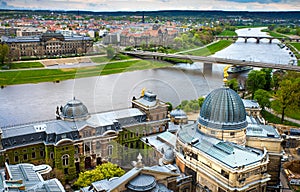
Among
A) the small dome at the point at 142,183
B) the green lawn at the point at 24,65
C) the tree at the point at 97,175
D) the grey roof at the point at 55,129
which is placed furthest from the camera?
the green lawn at the point at 24,65

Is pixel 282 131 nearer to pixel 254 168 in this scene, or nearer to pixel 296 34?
pixel 254 168

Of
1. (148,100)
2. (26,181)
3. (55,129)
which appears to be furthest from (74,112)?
Result: (26,181)

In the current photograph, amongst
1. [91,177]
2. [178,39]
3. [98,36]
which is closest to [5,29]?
[98,36]

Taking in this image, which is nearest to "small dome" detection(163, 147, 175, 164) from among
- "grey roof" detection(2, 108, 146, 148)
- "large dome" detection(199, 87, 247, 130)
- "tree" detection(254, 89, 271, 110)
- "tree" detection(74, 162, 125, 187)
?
"large dome" detection(199, 87, 247, 130)

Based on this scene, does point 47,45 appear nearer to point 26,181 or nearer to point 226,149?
point 26,181

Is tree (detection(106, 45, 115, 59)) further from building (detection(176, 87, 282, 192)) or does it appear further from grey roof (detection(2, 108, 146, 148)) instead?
building (detection(176, 87, 282, 192))

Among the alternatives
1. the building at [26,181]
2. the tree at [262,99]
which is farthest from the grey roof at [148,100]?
the tree at [262,99]

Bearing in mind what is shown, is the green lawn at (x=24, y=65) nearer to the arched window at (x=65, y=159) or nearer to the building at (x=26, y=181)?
the arched window at (x=65, y=159)
